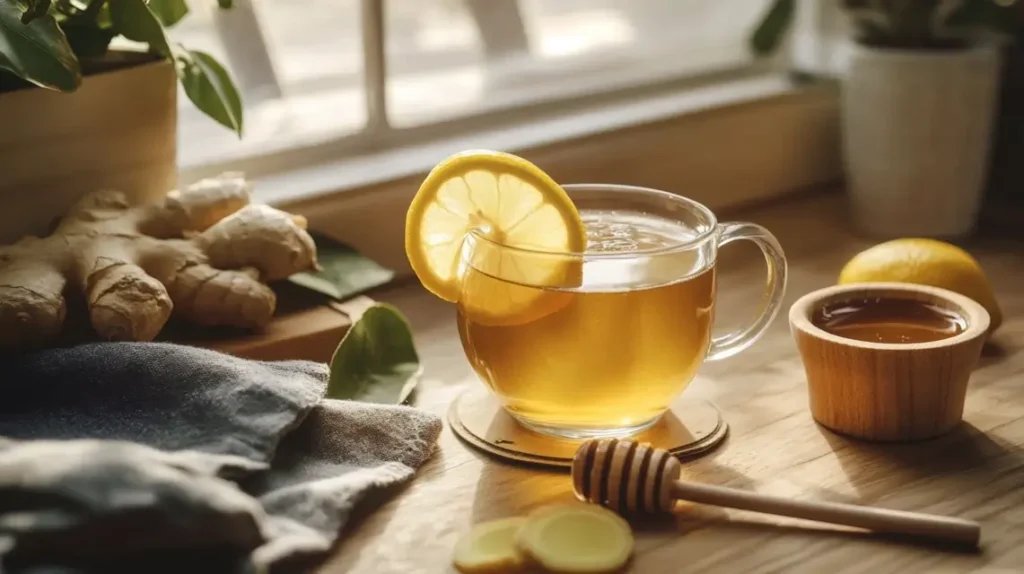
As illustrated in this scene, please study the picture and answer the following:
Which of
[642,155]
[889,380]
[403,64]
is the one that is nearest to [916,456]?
[889,380]

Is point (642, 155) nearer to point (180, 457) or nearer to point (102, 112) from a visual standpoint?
point (102, 112)

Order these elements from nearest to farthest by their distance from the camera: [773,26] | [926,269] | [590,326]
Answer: [590,326]
[926,269]
[773,26]

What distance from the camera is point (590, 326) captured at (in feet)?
2.45

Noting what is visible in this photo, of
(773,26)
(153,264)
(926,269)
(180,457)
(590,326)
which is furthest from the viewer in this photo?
(773,26)

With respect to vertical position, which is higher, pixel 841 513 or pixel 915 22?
pixel 915 22

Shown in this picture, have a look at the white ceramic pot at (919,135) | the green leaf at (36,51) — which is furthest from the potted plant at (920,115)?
the green leaf at (36,51)

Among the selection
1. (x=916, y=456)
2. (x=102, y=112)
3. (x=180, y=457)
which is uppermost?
(x=102, y=112)

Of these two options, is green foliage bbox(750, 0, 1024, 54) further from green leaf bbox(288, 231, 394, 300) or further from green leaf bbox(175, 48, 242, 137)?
green leaf bbox(175, 48, 242, 137)

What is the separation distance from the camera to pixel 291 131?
1177mm

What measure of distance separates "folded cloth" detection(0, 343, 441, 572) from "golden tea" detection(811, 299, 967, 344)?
29 centimetres

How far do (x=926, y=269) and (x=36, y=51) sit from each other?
658 mm

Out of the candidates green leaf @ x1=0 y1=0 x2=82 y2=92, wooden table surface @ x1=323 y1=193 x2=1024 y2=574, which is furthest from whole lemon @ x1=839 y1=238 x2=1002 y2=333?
green leaf @ x1=0 y1=0 x2=82 y2=92

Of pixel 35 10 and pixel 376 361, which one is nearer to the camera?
pixel 35 10

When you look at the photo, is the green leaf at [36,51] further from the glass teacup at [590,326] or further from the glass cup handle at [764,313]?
the glass cup handle at [764,313]
